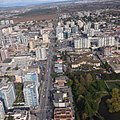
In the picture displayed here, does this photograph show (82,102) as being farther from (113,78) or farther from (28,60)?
(28,60)

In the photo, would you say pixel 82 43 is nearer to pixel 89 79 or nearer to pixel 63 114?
pixel 89 79

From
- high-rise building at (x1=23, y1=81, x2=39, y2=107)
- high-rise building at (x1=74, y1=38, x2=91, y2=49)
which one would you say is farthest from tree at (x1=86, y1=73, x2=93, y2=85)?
high-rise building at (x1=74, y1=38, x2=91, y2=49)

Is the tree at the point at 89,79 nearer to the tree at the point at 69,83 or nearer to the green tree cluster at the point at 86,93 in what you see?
the green tree cluster at the point at 86,93

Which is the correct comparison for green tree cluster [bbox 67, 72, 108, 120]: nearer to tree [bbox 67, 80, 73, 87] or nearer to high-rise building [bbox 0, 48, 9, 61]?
tree [bbox 67, 80, 73, 87]

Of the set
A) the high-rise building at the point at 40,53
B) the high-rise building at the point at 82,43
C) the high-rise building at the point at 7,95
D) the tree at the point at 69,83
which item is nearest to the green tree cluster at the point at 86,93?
the tree at the point at 69,83

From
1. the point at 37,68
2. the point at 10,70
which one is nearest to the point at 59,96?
the point at 37,68

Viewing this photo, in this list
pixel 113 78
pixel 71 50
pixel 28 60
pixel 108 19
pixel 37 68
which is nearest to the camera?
pixel 113 78
